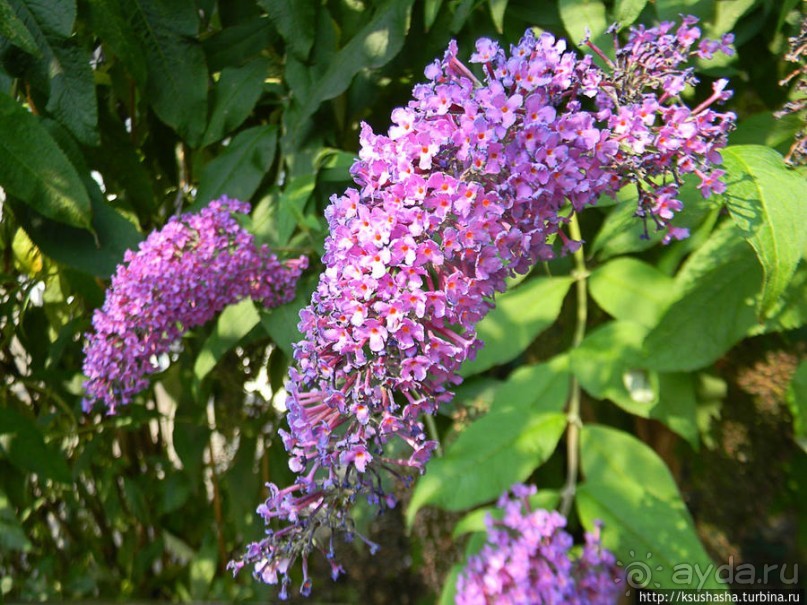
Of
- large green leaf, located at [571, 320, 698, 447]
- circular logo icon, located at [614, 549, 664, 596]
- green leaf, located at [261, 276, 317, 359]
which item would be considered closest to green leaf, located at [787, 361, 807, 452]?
large green leaf, located at [571, 320, 698, 447]

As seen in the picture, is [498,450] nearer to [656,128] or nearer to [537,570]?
[537,570]

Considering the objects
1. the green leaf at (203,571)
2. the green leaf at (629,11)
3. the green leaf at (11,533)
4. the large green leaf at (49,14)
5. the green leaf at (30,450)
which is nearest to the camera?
the green leaf at (629,11)

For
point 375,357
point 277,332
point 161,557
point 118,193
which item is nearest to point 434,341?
point 375,357

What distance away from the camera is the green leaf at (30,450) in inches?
48.1

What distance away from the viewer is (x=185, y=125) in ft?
3.81

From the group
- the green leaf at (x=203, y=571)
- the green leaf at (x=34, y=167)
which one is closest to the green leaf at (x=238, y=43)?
the green leaf at (x=34, y=167)

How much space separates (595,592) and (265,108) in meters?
0.88

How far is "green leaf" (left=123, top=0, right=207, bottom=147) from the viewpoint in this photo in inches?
45.0

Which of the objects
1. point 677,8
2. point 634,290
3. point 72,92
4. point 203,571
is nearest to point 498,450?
point 634,290

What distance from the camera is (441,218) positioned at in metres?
0.65

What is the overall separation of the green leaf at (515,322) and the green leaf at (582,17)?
0.41 metres

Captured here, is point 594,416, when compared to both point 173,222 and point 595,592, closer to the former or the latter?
point 595,592

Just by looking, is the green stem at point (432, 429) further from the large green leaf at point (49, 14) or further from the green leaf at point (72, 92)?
the large green leaf at point (49, 14)

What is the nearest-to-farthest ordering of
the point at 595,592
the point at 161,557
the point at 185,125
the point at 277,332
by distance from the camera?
1. the point at 595,592
2. the point at 277,332
3. the point at 185,125
4. the point at 161,557
